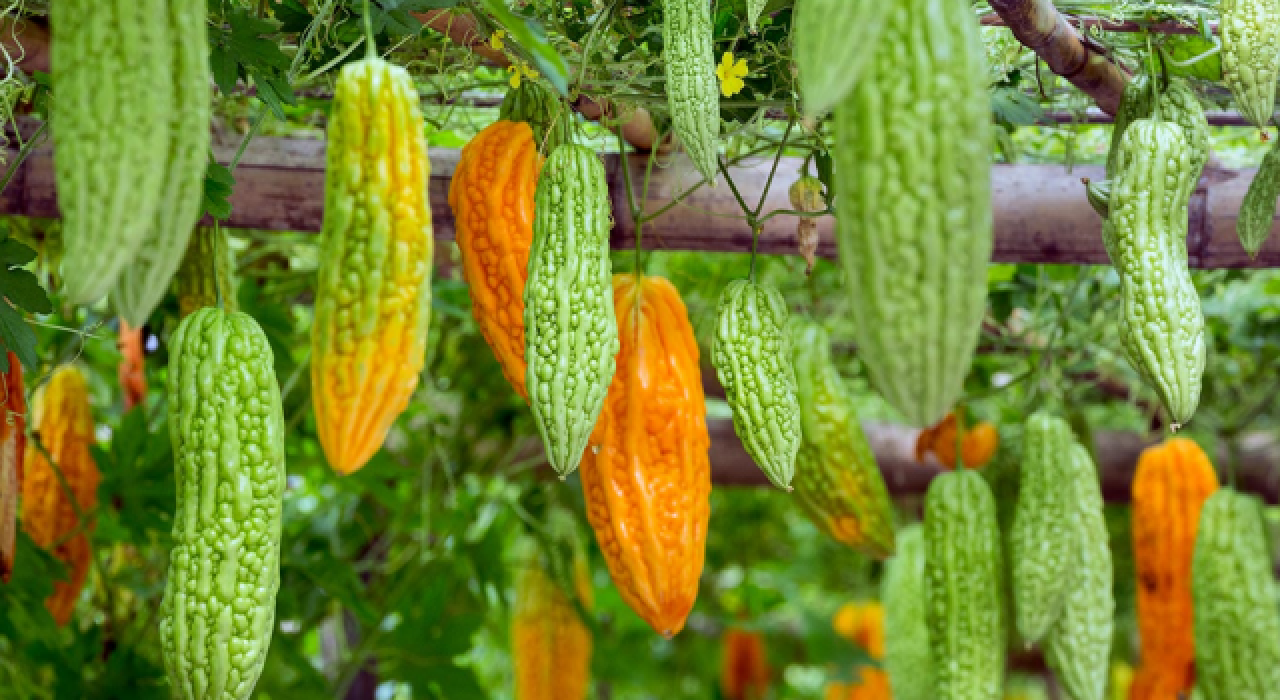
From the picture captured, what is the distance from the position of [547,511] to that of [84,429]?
0.98 m

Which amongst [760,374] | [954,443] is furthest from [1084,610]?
[760,374]

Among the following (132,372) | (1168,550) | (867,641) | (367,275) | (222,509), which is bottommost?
(867,641)

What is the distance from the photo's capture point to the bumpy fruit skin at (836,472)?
1.88 meters

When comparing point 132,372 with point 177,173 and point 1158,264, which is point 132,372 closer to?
point 177,173

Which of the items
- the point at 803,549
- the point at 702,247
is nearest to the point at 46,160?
the point at 702,247

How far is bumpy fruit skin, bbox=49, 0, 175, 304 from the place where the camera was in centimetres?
71

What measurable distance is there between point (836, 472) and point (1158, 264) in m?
0.82

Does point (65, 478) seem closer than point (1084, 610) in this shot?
No

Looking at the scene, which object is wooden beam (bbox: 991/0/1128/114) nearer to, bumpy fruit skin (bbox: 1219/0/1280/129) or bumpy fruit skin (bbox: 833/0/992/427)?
bumpy fruit skin (bbox: 1219/0/1280/129)

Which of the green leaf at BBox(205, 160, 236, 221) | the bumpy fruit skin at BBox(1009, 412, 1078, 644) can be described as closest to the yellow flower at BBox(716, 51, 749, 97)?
the green leaf at BBox(205, 160, 236, 221)

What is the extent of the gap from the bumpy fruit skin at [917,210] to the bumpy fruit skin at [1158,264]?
407 mm

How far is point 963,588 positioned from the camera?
1932 millimetres

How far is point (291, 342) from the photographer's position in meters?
2.72

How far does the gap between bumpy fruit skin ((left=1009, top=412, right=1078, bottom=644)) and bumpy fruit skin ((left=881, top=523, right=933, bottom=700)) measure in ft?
2.93
